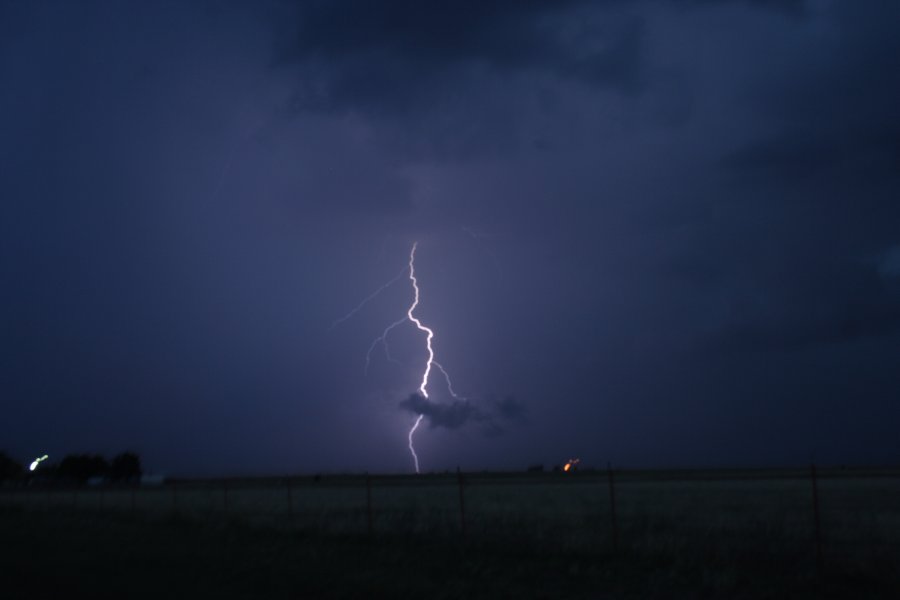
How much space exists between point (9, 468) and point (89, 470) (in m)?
11.3

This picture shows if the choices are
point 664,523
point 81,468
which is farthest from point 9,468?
point 664,523

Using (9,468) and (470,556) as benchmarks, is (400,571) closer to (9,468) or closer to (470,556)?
(470,556)

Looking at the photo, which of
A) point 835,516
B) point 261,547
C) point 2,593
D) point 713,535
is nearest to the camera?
point 2,593

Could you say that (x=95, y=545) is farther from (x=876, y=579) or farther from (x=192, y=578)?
(x=876, y=579)

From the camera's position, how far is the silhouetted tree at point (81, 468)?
118625 millimetres

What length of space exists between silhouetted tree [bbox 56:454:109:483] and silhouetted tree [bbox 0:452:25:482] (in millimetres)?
7354

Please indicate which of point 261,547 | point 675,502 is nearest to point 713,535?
point 261,547

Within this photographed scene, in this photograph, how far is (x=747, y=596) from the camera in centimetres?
1302

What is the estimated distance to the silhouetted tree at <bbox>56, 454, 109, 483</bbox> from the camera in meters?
119

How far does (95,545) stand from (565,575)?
9980 millimetres

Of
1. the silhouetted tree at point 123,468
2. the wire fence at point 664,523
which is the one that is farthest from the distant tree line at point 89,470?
the wire fence at point 664,523

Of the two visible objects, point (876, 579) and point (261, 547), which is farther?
point (261, 547)

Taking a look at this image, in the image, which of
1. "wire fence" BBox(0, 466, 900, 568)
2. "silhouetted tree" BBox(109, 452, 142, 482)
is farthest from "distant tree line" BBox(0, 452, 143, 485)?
"wire fence" BBox(0, 466, 900, 568)

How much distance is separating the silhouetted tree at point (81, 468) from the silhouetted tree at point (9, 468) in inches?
290
